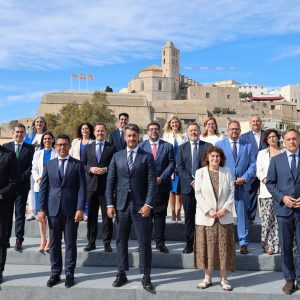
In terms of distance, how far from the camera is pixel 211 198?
174 inches

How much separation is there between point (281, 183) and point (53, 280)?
9.22 feet

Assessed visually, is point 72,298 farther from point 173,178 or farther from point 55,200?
point 173,178

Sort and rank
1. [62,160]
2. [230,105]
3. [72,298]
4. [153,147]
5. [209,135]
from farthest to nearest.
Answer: [230,105], [209,135], [153,147], [62,160], [72,298]

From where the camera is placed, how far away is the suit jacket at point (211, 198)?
441 cm

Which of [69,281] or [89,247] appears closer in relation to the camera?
[69,281]

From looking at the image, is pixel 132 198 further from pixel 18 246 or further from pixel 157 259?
pixel 18 246

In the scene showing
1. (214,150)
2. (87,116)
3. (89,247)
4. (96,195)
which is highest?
(87,116)

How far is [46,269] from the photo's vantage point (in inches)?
204

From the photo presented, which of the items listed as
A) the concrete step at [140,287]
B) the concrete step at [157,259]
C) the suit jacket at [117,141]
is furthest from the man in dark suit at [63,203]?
the suit jacket at [117,141]

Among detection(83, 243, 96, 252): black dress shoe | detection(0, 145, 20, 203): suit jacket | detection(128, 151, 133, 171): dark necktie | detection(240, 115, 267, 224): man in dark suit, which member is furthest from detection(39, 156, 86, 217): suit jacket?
detection(240, 115, 267, 224): man in dark suit

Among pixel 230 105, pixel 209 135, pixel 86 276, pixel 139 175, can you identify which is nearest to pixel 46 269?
pixel 86 276

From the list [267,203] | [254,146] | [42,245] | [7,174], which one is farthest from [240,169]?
[7,174]

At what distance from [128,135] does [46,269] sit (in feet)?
7.03

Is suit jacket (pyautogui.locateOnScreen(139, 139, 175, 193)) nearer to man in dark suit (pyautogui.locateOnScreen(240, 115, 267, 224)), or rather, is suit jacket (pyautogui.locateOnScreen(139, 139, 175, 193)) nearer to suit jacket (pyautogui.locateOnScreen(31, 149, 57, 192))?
man in dark suit (pyautogui.locateOnScreen(240, 115, 267, 224))
